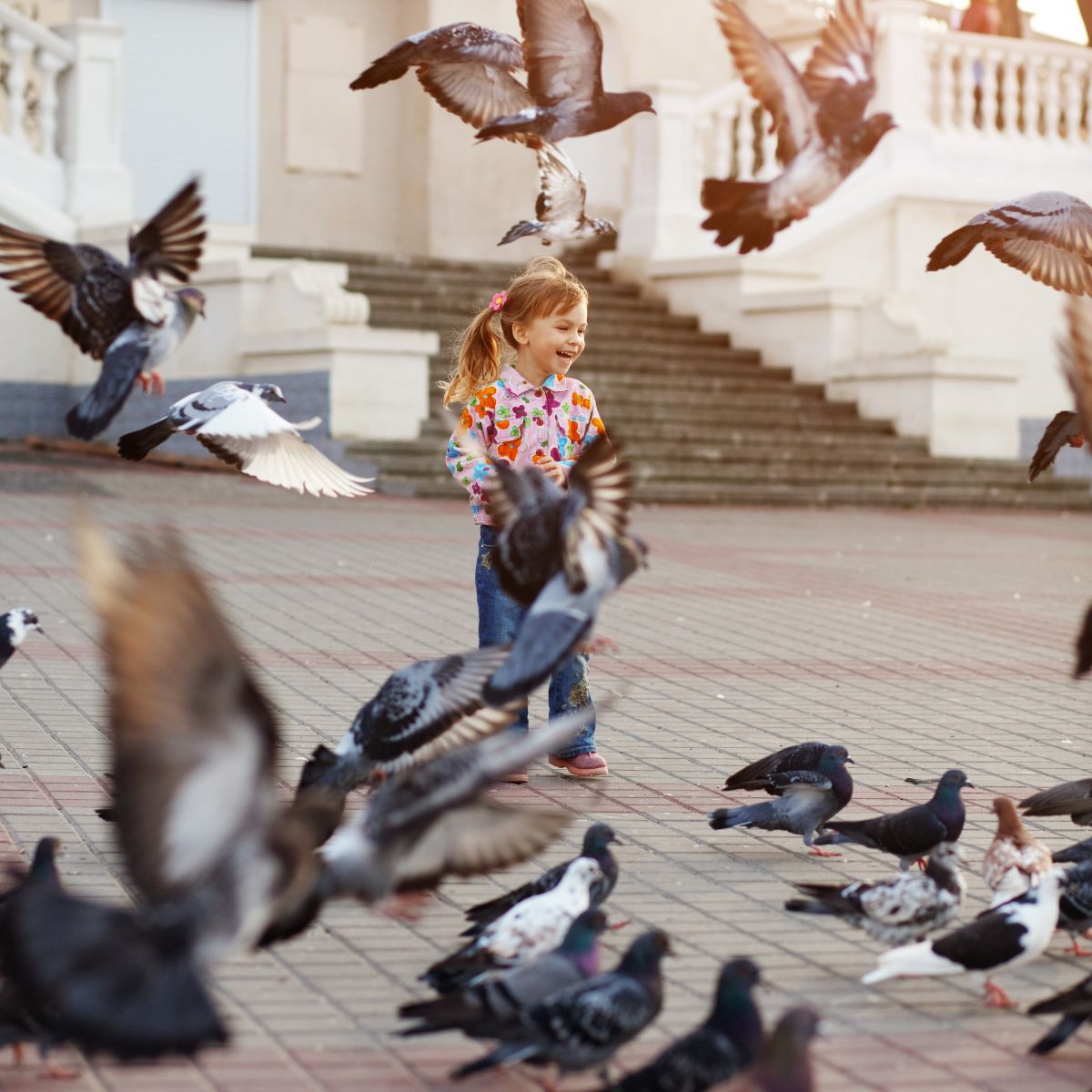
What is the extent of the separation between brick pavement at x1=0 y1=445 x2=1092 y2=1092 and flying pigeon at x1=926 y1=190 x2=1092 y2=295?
5.90ft

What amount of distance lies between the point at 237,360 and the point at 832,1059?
1661 centimetres

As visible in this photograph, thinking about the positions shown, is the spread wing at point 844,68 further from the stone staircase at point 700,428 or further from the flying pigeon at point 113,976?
the stone staircase at point 700,428

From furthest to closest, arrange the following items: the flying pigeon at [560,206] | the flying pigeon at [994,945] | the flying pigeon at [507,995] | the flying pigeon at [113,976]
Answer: the flying pigeon at [560,206] < the flying pigeon at [994,945] < the flying pigeon at [507,995] < the flying pigeon at [113,976]

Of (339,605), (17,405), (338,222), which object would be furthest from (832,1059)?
(338,222)

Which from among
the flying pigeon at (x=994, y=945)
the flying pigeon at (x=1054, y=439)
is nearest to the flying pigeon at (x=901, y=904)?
the flying pigeon at (x=994, y=945)

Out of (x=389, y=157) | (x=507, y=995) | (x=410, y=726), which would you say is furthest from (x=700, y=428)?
(x=507, y=995)

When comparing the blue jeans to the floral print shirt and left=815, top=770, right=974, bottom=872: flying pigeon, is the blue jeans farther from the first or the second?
left=815, top=770, right=974, bottom=872: flying pigeon

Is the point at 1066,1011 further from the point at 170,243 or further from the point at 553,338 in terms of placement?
the point at 170,243

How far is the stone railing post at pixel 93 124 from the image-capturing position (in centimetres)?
2078

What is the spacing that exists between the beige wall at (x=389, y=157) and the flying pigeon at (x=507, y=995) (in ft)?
73.7

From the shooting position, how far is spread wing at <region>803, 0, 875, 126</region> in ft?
25.8

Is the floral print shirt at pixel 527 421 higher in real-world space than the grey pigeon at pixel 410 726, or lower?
higher

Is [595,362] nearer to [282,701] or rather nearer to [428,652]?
[428,652]

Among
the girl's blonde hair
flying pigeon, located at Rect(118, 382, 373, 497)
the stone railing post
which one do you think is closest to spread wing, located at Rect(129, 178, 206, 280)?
flying pigeon, located at Rect(118, 382, 373, 497)
